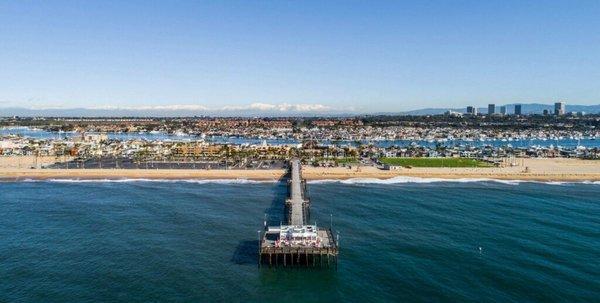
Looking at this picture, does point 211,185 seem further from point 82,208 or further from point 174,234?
point 174,234

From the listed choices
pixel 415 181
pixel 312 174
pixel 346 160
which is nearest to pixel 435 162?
pixel 346 160

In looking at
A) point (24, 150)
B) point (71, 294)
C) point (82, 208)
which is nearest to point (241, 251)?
point (71, 294)

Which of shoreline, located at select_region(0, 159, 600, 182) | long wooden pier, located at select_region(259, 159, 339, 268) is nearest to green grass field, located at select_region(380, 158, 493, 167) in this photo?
shoreline, located at select_region(0, 159, 600, 182)

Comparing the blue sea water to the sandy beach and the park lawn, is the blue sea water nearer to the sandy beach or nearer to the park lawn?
the sandy beach

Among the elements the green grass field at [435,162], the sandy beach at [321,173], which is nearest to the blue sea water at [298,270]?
the sandy beach at [321,173]

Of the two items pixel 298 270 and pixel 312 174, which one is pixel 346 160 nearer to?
pixel 312 174
